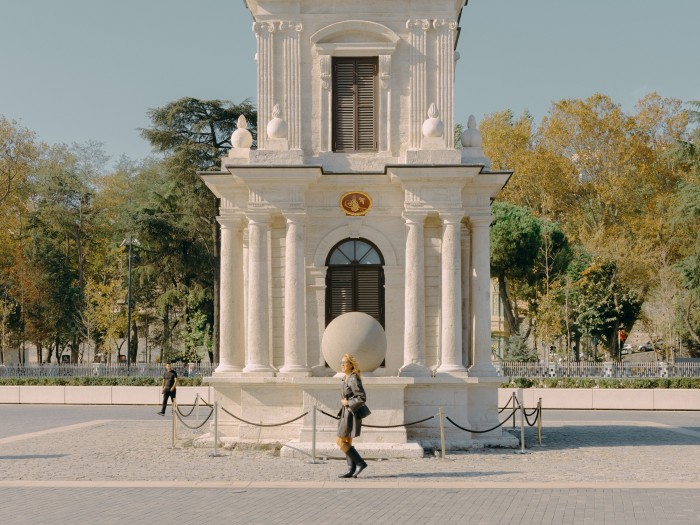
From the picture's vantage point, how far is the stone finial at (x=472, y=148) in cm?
2591

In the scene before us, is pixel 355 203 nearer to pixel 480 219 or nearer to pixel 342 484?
pixel 480 219

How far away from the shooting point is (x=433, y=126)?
2461 centimetres

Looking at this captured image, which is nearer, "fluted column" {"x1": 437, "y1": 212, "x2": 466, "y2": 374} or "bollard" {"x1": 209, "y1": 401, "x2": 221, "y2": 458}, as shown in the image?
"bollard" {"x1": 209, "y1": 401, "x2": 221, "y2": 458}

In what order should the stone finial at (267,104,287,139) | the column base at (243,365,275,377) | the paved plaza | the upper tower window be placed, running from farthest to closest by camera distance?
the upper tower window → the stone finial at (267,104,287,139) → the column base at (243,365,275,377) → the paved plaza

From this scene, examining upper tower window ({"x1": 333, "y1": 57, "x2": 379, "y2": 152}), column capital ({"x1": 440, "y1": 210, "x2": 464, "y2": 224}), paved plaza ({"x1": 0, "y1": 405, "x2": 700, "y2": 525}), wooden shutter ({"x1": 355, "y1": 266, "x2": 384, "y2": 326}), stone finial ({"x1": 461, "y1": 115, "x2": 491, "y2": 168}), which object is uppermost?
upper tower window ({"x1": 333, "y1": 57, "x2": 379, "y2": 152})

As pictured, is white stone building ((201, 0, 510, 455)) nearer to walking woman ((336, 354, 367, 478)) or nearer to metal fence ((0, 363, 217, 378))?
walking woman ((336, 354, 367, 478))

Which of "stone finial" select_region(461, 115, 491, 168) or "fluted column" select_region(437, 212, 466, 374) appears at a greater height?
"stone finial" select_region(461, 115, 491, 168)

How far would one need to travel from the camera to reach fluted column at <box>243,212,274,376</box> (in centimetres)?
2445

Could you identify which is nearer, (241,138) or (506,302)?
(241,138)

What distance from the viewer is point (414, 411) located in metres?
23.9

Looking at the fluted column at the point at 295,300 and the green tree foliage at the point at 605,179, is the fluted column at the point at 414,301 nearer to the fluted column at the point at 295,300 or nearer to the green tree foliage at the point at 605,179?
the fluted column at the point at 295,300

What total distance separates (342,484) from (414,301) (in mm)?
7821

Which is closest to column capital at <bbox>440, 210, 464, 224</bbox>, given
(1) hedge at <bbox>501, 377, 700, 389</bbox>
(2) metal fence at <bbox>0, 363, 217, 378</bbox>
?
(1) hedge at <bbox>501, 377, 700, 389</bbox>

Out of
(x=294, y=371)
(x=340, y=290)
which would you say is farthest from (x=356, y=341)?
(x=340, y=290)
